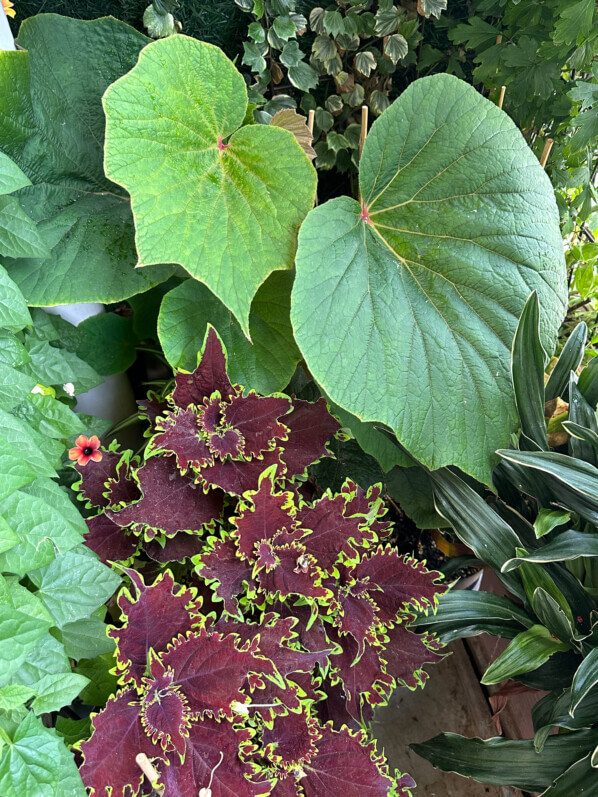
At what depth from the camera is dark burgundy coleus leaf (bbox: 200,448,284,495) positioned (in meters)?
0.84

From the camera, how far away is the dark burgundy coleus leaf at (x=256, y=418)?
857mm

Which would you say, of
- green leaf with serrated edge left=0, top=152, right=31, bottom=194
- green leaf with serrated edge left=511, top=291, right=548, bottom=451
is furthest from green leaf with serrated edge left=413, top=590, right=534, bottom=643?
green leaf with serrated edge left=0, top=152, right=31, bottom=194

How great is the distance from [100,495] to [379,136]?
2.27 feet

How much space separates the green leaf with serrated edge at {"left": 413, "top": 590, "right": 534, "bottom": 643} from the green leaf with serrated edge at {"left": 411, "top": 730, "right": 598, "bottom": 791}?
0.16 meters

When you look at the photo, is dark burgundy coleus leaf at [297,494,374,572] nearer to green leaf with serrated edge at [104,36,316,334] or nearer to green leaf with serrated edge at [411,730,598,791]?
green leaf with serrated edge at [104,36,316,334]

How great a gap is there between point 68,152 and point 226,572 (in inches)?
27.1

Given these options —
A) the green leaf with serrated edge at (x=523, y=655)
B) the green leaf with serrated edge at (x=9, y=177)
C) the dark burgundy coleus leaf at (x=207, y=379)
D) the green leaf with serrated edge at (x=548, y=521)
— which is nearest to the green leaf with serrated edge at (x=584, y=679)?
the green leaf with serrated edge at (x=523, y=655)

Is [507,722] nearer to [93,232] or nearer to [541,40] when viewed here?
[93,232]

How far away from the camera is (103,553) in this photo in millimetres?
850

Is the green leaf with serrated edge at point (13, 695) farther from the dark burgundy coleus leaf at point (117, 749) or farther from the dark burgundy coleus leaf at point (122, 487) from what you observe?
the dark burgundy coleus leaf at point (122, 487)

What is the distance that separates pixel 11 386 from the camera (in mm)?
720

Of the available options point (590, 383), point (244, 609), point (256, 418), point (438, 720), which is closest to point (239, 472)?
point (256, 418)

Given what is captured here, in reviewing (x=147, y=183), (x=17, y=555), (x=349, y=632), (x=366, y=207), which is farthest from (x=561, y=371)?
(x=17, y=555)

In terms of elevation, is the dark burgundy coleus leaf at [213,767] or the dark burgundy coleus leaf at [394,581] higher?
the dark burgundy coleus leaf at [394,581]
